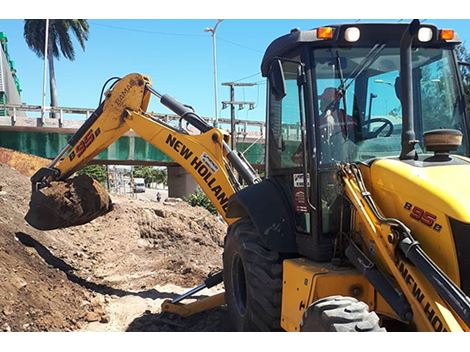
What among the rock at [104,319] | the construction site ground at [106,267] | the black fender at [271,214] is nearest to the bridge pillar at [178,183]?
the construction site ground at [106,267]

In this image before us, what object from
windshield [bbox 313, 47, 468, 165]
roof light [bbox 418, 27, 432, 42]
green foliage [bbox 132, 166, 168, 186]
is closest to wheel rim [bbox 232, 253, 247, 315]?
windshield [bbox 313, 47, 468, 165]

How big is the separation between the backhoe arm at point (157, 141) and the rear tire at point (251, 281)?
0.94 meters

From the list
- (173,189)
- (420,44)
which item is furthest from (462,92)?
(173,189)

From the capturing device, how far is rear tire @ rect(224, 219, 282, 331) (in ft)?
13.8

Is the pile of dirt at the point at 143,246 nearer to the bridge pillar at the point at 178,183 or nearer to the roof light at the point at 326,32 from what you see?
the roof light at the point at 326,32

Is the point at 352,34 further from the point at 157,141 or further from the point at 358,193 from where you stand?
the point at 157,141

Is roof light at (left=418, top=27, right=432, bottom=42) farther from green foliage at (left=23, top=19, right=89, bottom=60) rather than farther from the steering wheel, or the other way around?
green foliage at (left=23, top=19, right=89, bottom=60)

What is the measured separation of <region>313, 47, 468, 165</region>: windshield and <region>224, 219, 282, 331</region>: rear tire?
1010mm

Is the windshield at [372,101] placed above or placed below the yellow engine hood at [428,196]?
above

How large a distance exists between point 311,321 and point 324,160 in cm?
119

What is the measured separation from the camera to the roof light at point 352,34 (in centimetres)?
386

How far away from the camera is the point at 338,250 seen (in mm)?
3939

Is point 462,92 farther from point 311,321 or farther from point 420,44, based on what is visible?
point 311,321

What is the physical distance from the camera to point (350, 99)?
12.7 feet
